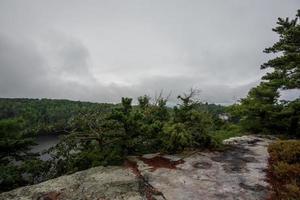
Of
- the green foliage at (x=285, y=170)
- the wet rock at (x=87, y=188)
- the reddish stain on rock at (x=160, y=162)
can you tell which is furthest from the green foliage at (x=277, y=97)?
the wet rock at (x=87, y=188)

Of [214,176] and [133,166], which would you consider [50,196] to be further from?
[214,176]

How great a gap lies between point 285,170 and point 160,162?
13.6 feet

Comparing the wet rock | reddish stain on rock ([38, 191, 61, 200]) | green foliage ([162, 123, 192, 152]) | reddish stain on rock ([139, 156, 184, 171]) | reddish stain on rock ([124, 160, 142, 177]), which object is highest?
green foliage ([162, 123, 192, 152])

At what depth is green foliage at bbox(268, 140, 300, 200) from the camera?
21.4 feet

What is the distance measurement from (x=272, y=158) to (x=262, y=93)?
8198 millimetres

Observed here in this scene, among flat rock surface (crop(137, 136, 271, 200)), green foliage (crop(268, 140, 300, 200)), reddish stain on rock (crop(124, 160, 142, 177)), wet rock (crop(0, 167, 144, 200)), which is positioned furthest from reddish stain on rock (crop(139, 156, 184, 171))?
green foliage (crop(268, 140, 300, 200))

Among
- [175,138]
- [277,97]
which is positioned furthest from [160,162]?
[277,97]

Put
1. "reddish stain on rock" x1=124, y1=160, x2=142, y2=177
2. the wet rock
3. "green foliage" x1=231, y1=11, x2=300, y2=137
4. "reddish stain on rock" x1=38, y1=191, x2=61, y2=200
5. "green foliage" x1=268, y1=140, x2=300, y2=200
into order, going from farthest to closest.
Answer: "green foliage" x1=231, y1=11, x2=300, y2=137, "reddish stain on rock" x1=124, y1=160, x2=142, y2=177, "reddish stain on rock" x1=38, y1=191, x2=61, y2=200, the wet rock, "green foliage" x1=268, y1=140, x2=300, y2=200

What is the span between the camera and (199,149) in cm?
1158

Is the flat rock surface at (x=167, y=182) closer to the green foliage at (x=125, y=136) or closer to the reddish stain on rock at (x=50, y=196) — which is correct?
the reddish stain on rock at (x=50, y=196)

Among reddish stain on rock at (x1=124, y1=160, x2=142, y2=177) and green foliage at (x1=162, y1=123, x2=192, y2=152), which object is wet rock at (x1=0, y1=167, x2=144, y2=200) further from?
green foliage at (x1=162, y1=123, x2=192, y2=152)

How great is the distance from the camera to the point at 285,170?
7.93 metres

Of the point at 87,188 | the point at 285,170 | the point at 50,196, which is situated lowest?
the point at 50,196

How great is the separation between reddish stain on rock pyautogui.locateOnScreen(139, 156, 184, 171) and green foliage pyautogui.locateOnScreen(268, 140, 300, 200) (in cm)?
312
